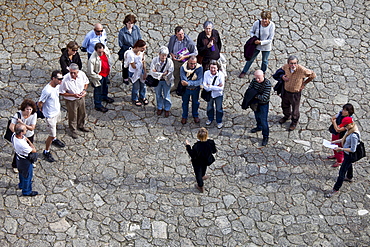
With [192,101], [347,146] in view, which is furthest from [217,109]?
[347,146]

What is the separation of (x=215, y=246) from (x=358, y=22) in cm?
894

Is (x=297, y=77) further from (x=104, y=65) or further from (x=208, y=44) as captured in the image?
(x=104, y=65)

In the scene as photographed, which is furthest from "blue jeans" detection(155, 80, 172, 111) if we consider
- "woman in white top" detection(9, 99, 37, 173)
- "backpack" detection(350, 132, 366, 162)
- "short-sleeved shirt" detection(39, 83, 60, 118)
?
"backpack" detection(350, 132, 366, 162)

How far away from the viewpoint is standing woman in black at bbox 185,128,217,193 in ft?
35.4

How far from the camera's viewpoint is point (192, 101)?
42.8ft

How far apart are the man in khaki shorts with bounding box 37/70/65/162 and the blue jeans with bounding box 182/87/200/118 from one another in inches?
113

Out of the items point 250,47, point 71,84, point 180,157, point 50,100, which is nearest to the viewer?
point 50,100

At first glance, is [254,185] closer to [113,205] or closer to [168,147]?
[168,147]

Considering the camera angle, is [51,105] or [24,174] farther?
[51,105]

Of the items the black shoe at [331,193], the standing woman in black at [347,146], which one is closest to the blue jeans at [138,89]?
the standing woman in black at [347,146]

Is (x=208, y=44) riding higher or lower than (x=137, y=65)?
higher

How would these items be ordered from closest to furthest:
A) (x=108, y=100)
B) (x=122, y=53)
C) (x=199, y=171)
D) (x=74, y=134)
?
(x=199, y=171) < (x=74, y=134) < (x=122, y=53) < (x=108, y=100)

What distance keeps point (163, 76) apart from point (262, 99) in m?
2.34

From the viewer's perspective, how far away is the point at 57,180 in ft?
38.5
